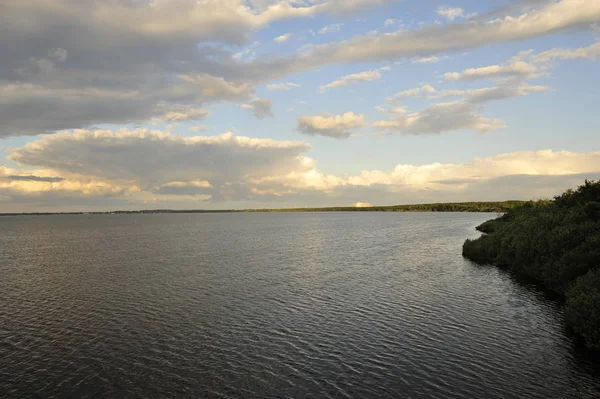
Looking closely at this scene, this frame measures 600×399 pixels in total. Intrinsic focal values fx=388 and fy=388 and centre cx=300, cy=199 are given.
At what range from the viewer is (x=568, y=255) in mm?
47656

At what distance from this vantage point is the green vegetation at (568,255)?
35.2 meters

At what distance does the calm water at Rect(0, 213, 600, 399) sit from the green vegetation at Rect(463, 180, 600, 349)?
260cm

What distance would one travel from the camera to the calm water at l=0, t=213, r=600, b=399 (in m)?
27.1

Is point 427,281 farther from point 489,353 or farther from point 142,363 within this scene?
point 142,363

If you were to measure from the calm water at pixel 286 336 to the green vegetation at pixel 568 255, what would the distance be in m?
2.60

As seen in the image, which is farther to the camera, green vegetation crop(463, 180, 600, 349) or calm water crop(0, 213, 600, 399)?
green vegetation crop(463, 180, 600, 349)

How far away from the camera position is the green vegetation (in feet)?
116

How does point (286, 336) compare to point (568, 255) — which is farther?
point (568, 255)

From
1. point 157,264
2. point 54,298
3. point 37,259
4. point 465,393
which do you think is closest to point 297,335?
point 465,393

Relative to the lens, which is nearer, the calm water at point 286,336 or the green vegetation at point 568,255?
the calm water at point 286,336

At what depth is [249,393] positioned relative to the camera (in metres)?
25.8

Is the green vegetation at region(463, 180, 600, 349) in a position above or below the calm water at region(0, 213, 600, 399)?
above

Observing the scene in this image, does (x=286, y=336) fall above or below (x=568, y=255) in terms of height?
below

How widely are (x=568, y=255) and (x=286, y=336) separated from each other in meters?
36.5
